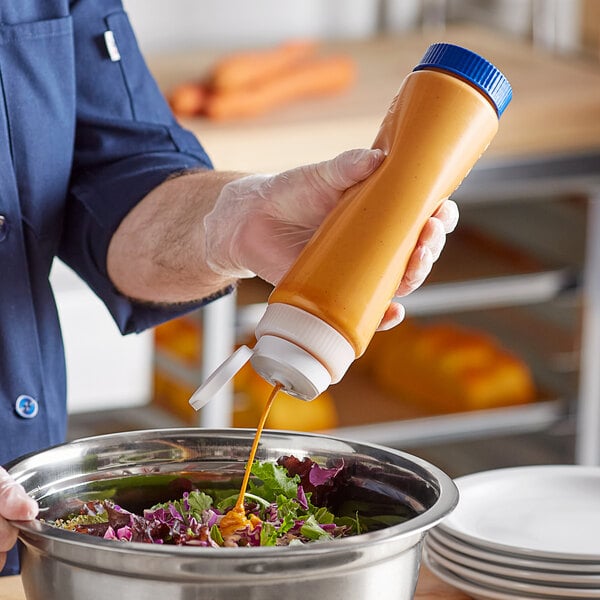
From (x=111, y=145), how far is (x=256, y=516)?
664 millimetres

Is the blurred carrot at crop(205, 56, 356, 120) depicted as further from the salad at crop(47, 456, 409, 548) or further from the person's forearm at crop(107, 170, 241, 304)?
the salad at crop(47, 456, 409, 548)

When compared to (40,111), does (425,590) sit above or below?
below

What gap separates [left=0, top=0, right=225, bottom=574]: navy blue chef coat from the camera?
1400 mm

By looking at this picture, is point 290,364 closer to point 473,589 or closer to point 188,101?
point 473,589

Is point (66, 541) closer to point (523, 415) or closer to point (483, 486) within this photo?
point (483, 486)

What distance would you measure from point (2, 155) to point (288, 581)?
2.39ft

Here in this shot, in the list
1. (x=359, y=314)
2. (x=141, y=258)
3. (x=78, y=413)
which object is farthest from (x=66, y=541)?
(x=78, y=413)

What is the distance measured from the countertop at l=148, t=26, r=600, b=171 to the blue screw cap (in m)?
1.42

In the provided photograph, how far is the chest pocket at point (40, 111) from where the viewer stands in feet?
4.60

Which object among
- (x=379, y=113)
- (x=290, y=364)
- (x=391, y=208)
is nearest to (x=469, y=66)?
(x=391, y=208)

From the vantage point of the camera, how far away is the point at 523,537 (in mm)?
1154

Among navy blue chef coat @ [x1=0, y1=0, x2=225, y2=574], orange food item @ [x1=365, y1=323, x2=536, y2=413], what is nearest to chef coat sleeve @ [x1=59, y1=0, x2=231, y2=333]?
navy blue chef coat @ [x1=0, y1=0, x2=225, y2=574]

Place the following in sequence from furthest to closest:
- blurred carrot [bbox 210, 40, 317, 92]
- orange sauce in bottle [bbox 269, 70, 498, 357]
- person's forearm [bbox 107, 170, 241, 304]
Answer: blurred carrot [bbox 210, 40, 317, 92] → person's forearm [bbox 107, 170, 241, 304] → orange sauce in bottle [bbox 269, 70, 498, 357]

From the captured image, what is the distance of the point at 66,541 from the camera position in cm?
83
